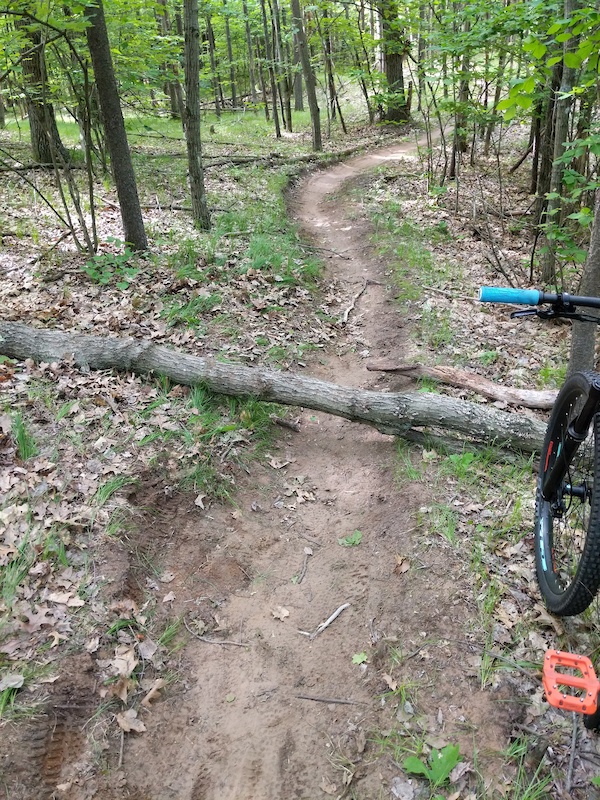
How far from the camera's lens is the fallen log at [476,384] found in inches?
218

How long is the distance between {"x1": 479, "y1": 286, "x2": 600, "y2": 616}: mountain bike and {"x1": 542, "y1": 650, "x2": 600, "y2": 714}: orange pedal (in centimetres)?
26

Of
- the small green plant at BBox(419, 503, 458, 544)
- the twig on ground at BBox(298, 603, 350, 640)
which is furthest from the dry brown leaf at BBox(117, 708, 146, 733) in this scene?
the small green plant at BBox(419, 503, 458, 544)

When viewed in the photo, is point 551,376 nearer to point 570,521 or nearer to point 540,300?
point 570,521

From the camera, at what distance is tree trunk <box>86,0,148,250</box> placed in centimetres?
713

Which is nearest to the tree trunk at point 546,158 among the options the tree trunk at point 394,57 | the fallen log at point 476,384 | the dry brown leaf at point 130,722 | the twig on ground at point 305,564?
the tree trunk at point 394,57

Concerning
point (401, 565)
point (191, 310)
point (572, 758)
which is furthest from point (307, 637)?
point (191, 310)

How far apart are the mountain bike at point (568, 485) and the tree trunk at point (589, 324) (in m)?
1.86

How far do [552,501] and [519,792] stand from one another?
1.68 meters

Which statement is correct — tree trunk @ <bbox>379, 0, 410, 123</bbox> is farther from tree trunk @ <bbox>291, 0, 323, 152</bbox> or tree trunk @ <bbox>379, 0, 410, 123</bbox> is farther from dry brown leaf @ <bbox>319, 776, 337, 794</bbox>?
dry brown leaf @ <bbox>319, 776, 337, 794</bbox>

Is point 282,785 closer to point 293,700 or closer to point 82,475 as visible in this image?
point 293,700

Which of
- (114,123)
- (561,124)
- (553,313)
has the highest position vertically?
(114,123)

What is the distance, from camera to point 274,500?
15.9ft

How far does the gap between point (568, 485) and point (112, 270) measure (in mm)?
6662

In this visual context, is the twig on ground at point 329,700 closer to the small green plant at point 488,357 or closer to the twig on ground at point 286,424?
the twig on ground at point 286,424
